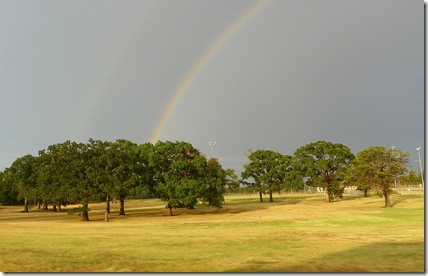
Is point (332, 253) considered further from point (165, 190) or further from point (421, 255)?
point (165, 190)

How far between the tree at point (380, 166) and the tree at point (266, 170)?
5276 cm

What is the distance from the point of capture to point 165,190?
2475 inches

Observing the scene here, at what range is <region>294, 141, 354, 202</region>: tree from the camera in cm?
9644

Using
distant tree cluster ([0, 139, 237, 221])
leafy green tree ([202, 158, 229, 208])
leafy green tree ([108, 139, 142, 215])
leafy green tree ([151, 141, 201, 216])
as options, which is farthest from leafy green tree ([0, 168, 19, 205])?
leafy green tree ([202, 158, 229, 208])

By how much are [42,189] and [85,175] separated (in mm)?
8140

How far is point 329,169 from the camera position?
97938 mm

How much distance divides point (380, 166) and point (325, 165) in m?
36.7

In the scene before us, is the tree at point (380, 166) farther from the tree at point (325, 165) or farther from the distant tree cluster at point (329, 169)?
the tree at point (325, 165)

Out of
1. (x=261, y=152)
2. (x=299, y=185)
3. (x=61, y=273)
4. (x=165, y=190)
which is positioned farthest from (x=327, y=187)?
(x=61, y=273)

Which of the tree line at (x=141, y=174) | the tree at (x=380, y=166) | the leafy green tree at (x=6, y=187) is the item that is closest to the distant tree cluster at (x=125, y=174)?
the tree line at (x=141, y=174)

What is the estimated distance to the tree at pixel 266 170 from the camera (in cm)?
11625

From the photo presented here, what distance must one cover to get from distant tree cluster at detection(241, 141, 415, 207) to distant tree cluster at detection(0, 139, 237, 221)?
78.5 feet

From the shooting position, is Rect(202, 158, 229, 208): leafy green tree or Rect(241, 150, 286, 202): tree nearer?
Rect(202, 158, 229, 208): leafy green tree

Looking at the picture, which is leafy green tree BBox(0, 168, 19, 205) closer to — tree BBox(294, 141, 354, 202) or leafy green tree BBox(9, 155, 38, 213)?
leafy green tree BBox(9, 155, 38, 213)
